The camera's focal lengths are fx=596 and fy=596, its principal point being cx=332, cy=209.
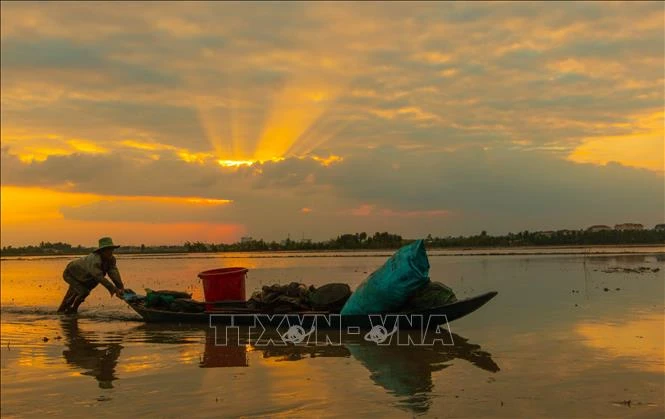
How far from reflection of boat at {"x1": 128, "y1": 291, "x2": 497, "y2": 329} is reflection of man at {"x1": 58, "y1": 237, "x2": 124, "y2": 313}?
1.12 m

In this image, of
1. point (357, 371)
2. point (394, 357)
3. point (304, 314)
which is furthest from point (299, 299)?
point (357, 371)

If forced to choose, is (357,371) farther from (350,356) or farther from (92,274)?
(92,274)

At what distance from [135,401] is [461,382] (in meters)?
3.62

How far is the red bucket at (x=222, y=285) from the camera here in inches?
506

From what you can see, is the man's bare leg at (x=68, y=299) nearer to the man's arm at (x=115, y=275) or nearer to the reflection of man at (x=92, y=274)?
the reflection of man at (x=92, y=274)

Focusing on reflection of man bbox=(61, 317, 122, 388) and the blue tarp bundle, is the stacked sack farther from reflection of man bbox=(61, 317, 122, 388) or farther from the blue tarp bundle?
reflection of man bbox=(61, 317, 122, 388)

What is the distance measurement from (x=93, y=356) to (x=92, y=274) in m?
5.51

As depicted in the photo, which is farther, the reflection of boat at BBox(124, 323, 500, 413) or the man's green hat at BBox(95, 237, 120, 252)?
the man's green hat at BBox(95, 237, 120, 252)

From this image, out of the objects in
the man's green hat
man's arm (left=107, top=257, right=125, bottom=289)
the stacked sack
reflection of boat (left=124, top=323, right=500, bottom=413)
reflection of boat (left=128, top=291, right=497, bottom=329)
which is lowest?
reflection of boat (left=124, top=323, right=500, bottom=413)

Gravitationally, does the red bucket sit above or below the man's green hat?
below

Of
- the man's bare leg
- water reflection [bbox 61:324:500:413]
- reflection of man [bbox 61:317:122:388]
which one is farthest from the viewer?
the man's bare leg

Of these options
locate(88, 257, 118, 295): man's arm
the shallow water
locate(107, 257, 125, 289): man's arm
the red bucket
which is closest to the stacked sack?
the red bucket

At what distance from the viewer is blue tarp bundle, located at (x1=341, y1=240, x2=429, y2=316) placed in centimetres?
1038

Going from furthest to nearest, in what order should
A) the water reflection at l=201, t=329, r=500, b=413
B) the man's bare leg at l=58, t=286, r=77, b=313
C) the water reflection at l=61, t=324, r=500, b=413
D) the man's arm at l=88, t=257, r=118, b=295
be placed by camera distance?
the man's bare leg at l=58, t=286, r=77, b=313 → the man's arm at l=88, t=257, r=118, b=295 → the water reflection at l=61, t=324, r=500, b=413 → the water reflection at l=201, t=329, r=500, b=413
